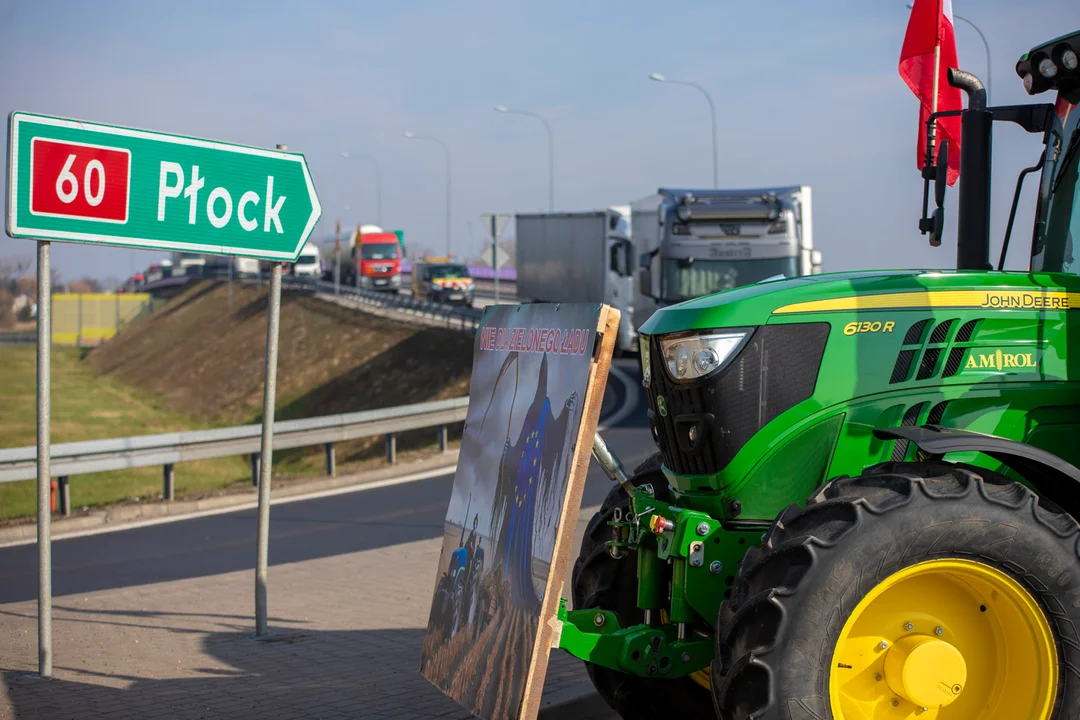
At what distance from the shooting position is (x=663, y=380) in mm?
4656

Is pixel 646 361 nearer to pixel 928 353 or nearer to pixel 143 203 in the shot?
pixel 928 353

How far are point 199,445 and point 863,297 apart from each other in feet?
41.7

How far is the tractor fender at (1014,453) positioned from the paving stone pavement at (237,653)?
8.60 ft

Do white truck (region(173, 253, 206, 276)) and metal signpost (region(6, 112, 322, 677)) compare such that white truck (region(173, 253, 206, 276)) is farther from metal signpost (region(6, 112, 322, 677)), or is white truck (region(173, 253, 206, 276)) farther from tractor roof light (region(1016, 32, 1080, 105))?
tractor roof light (region(1016, 32, 1080, 105))

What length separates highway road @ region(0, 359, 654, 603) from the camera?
10.7 m

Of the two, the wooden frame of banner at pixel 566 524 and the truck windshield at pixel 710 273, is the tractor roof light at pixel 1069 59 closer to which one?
the wooden frame of banner at pixel 566 524

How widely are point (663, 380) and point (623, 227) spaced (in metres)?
28.3

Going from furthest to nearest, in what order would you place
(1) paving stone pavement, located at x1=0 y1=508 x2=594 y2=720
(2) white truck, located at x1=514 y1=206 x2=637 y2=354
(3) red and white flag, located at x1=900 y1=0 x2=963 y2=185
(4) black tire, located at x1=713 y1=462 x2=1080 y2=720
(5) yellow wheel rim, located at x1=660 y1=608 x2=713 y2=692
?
1. (2) white truck, located at x1=514 y1=206 x2=637 y2=354
2. (3) red and white flag, located at x1=900 y1=0 x2=963 y2=185
3. (1) paving stone pavement, located at x1=0 y1=508 x2=594 y2=720
4. (5) yellow wheel rim, located at x1=660 y1=608 x2=713 y2=692
5. (4) black tire, located at x1=713 y1=462 x2=1080 y2=720

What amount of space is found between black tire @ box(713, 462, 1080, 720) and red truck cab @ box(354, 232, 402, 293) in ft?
213

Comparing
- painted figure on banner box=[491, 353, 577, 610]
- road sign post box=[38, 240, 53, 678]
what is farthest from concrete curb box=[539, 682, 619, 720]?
road sign post box=[38, 240, 53, 678]

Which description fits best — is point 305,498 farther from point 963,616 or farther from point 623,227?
point 623,227

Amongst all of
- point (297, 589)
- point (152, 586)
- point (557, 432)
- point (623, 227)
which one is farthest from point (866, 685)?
point (623, 227)

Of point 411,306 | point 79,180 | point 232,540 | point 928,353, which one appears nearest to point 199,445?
point 232,540

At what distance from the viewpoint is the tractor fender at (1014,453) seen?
13.5 ft
